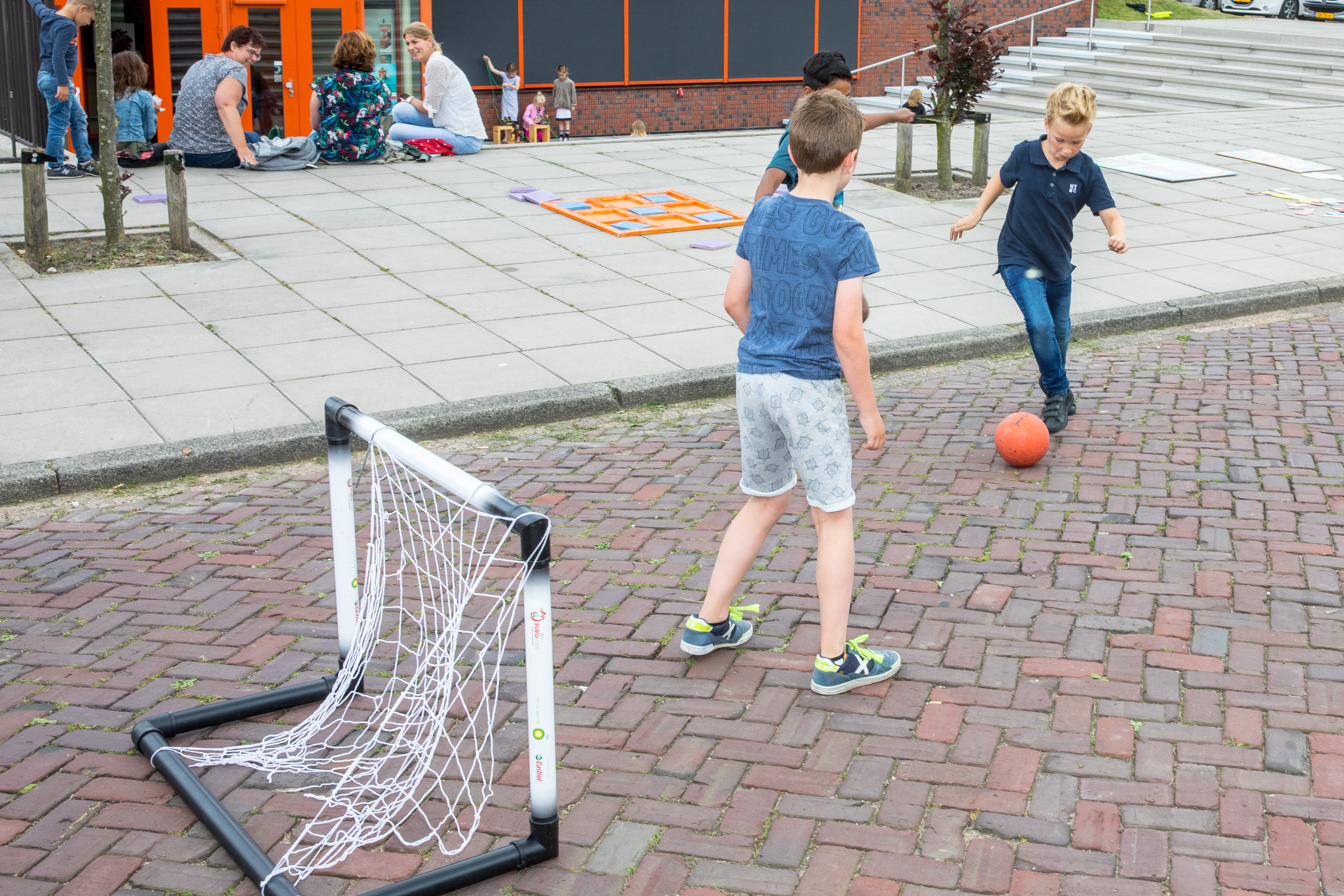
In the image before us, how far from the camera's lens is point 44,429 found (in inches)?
246

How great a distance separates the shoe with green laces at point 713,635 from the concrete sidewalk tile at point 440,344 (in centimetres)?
353

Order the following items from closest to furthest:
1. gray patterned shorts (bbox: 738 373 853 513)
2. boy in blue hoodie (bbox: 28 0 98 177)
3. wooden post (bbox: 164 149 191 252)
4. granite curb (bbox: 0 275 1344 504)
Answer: gray patterned shorts (bbox: 738 373 853 513), granite curb (bbox: 0 275 1344 504), wooden post (bbox: 164 149 191 252), boy in blue hoodie (bbox: 28 0 98 177)

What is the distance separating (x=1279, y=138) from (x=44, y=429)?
1473cm

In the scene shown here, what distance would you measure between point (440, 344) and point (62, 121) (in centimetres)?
718

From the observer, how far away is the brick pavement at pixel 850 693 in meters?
3.32

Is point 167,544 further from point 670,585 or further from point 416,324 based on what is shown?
point 416,324

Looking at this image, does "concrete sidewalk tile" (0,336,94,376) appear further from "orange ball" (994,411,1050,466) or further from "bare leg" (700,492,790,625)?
"orange ball" (994,411,1050,466)

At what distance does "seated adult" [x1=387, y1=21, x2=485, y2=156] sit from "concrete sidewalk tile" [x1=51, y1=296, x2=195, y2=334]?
620 centimetres

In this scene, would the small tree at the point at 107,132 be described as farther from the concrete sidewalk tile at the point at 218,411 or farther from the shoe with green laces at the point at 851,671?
the shoe with green laces at the point at 851,671

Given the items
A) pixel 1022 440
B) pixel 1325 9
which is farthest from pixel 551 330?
pixel 1325 9

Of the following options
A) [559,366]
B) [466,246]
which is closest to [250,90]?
[466,246]

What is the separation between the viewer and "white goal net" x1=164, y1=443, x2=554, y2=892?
346cm

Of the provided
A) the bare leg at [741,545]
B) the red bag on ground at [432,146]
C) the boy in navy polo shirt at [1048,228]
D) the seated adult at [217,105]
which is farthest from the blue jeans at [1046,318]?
the red bag on ground at [432,146]

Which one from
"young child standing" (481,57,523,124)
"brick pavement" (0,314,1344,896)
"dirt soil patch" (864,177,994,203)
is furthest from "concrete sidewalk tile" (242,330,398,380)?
"young child standing" (481,57,523,124)
